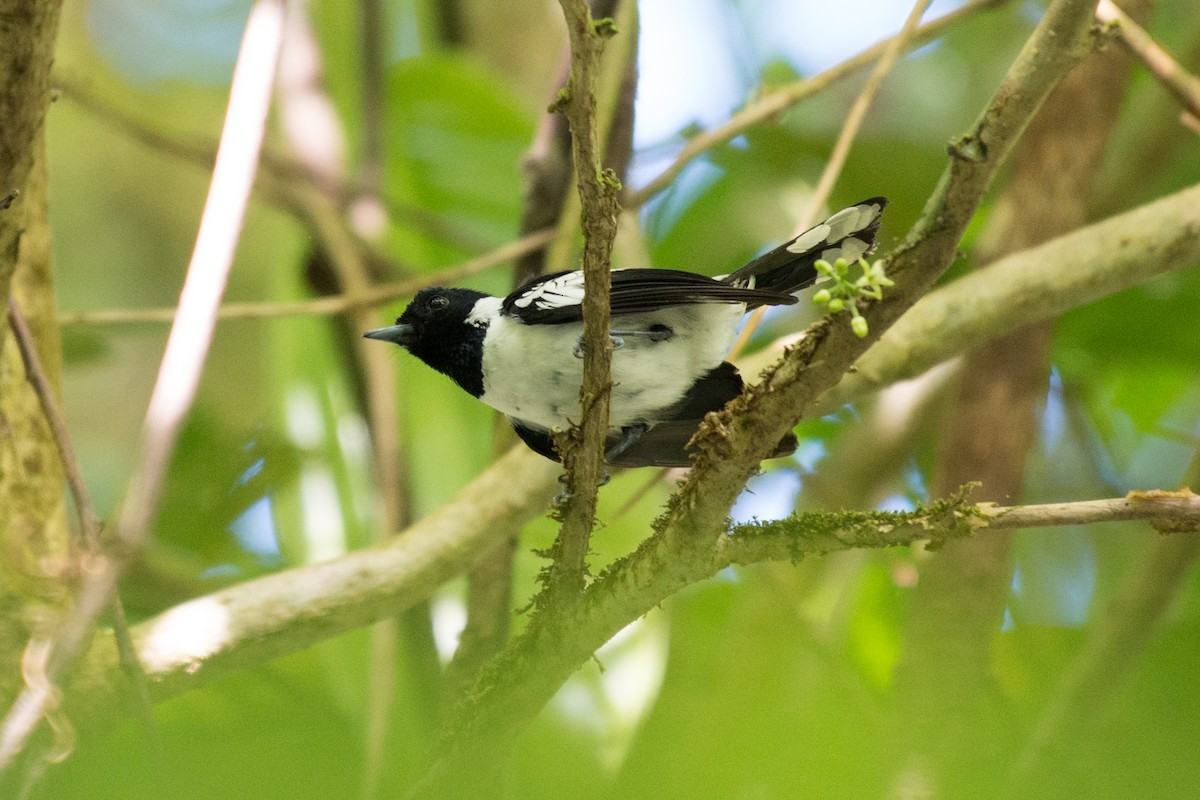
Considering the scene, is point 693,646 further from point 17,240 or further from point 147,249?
point 147,249

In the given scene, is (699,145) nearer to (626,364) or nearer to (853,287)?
(626,364)

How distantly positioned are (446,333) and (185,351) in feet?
4.19

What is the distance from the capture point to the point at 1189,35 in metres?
4.48

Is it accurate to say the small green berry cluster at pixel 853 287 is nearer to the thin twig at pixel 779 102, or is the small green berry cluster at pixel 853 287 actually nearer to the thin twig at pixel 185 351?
the thin twig at pixel 185 351

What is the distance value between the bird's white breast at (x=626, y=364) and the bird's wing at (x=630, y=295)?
0.04 m

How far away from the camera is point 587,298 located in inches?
66.5

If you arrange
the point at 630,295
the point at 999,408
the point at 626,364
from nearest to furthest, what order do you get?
the point at 630,295 → the point at 626,364 → the point at 999,408

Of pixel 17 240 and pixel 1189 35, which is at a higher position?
pixel 1189 35

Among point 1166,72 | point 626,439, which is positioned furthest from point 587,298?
point 1166,72

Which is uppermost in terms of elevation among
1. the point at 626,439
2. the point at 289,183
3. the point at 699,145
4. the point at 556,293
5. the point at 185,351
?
the point at 289,183

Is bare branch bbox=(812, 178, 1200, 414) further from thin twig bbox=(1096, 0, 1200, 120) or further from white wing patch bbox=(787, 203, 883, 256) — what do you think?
thin twig bbox=(1096, 0, 1200, 120)

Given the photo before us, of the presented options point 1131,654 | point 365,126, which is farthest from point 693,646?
point 365,126

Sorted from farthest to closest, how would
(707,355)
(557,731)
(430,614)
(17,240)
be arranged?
(430,614) → (707,355) → (557,731) → (17,240)

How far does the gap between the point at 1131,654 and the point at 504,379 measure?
1.76m
